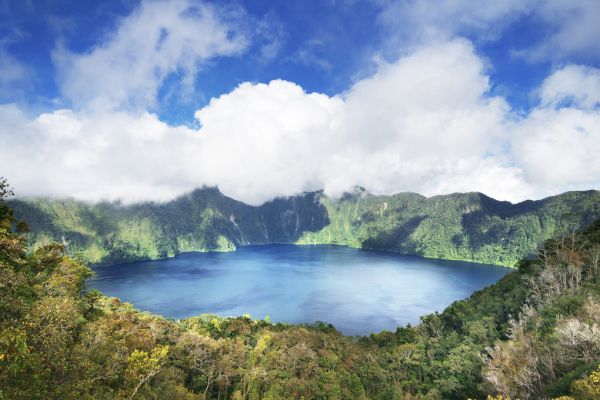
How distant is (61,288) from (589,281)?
79.3 meters

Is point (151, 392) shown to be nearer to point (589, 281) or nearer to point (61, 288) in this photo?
point (61, 288)

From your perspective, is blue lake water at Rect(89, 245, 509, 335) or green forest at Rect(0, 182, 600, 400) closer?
green forest at Rect(0, 182, 600, 400)

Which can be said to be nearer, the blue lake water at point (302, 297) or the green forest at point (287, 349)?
the green forest at point (287, 349)

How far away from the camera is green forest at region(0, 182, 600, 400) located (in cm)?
1492

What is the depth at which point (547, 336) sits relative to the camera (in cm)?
4234

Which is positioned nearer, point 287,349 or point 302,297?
point 287,349

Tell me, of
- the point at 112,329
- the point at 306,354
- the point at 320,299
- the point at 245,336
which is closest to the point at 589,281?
the point at 306,354

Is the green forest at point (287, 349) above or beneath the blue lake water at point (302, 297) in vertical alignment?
above

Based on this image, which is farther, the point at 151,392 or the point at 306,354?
the point at 306,354

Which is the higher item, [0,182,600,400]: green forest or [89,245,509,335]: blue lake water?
[0,182,600,400]: green forest

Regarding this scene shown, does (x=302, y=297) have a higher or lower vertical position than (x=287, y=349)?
lower

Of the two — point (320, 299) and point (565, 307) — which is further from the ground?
point (565, 307)

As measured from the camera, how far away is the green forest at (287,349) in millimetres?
14922

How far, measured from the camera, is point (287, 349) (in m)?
59.6
